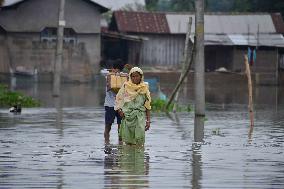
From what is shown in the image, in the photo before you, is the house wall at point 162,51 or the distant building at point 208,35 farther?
the house wall at point 162,51

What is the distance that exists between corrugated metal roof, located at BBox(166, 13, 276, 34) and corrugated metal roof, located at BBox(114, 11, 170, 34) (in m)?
0.47

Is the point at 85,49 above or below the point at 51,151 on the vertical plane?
above

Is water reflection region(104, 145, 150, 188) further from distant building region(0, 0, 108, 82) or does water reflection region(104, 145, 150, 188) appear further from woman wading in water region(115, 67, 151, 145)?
distant building region(0, 0, 108, 82)

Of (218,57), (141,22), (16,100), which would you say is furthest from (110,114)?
(218,57)

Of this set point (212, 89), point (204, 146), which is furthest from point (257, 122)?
point (212, 89)

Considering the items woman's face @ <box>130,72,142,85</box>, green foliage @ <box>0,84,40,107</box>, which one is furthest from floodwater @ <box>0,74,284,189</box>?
green foliage @ <box>0,84,40,107</box>

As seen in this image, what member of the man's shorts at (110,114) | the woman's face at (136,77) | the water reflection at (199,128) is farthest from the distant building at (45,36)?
the woman's face at (136,77)

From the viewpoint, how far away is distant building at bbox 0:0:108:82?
1923 inches

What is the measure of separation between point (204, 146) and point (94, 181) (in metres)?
4.99

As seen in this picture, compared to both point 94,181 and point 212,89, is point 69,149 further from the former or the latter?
point 212,89

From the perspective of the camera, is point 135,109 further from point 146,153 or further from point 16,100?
point 16,100

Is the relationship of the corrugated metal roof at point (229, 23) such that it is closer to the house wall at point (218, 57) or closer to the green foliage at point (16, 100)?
the house wall at point (218, 57)

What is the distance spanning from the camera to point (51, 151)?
1446 cm

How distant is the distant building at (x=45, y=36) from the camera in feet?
160
